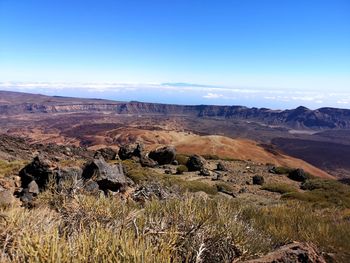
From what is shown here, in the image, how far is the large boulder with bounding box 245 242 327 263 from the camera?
482 centimetres

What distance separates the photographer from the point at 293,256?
195 inches

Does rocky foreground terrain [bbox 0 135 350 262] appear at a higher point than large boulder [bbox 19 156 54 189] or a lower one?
higher

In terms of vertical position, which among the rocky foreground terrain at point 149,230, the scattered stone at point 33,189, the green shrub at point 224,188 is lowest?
the green shrub at point 224,188

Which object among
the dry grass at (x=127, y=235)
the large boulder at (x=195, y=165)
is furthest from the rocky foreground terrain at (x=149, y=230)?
the large boulder at (x=195, y=165)

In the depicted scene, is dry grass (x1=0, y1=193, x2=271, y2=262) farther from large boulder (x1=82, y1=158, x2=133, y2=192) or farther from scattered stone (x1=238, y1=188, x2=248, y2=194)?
scattered stone (x1=238, y1=188, x2=248, y2=194)

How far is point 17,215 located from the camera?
19.4ft

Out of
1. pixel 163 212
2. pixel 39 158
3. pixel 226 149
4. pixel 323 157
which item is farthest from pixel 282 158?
pixel 163 212

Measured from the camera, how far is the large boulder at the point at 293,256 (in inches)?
190

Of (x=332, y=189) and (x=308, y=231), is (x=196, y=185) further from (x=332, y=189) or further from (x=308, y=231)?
(x=308, y=231)

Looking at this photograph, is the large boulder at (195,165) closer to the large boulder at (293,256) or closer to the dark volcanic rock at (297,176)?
the dark volcanic rock at (297,176)

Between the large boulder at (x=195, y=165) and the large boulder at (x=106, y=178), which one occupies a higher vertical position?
the large boulder at (x=106, y=178)

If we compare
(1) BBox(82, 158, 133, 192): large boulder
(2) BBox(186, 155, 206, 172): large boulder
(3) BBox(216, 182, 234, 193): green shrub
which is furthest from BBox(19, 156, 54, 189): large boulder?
(2) BBox(186, 155, 206, 172): large boulder

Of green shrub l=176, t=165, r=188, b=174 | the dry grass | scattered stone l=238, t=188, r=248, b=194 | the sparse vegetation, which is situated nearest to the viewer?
the dry grass

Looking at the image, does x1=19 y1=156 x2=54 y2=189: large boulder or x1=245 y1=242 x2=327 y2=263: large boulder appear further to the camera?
x1=19 y1=156 x2=54 y2=189: large boulder
